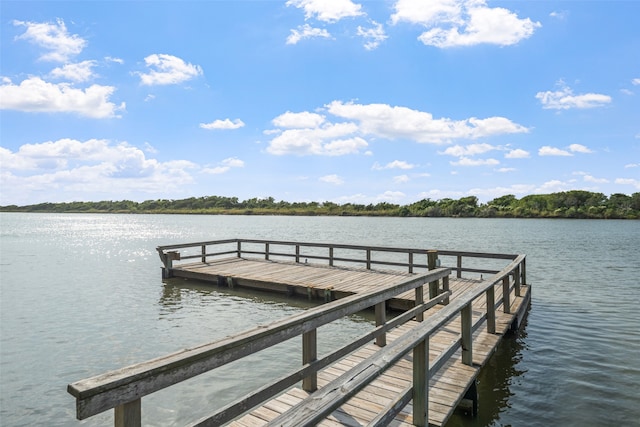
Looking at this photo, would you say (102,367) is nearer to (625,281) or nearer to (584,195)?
(625,281)

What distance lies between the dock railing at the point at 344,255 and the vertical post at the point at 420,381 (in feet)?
23.1

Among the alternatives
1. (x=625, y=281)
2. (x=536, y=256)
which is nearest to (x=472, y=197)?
(x=536, y=256)

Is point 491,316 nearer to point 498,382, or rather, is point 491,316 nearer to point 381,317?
point 498,382

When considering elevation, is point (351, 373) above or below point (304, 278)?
above

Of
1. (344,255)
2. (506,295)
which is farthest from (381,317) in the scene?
(344,255)

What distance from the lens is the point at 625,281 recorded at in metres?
19.1

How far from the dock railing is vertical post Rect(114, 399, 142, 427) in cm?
940

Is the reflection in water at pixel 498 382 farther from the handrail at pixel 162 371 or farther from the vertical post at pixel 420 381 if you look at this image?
the handrail at pixel 162 371

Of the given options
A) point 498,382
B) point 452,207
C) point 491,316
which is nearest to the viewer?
point 498,382

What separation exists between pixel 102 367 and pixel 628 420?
9271mm

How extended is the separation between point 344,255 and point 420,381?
2893 centimetres

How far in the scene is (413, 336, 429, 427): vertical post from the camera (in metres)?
3.86

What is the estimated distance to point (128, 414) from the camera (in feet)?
7.14

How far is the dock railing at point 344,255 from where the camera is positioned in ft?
42.9
